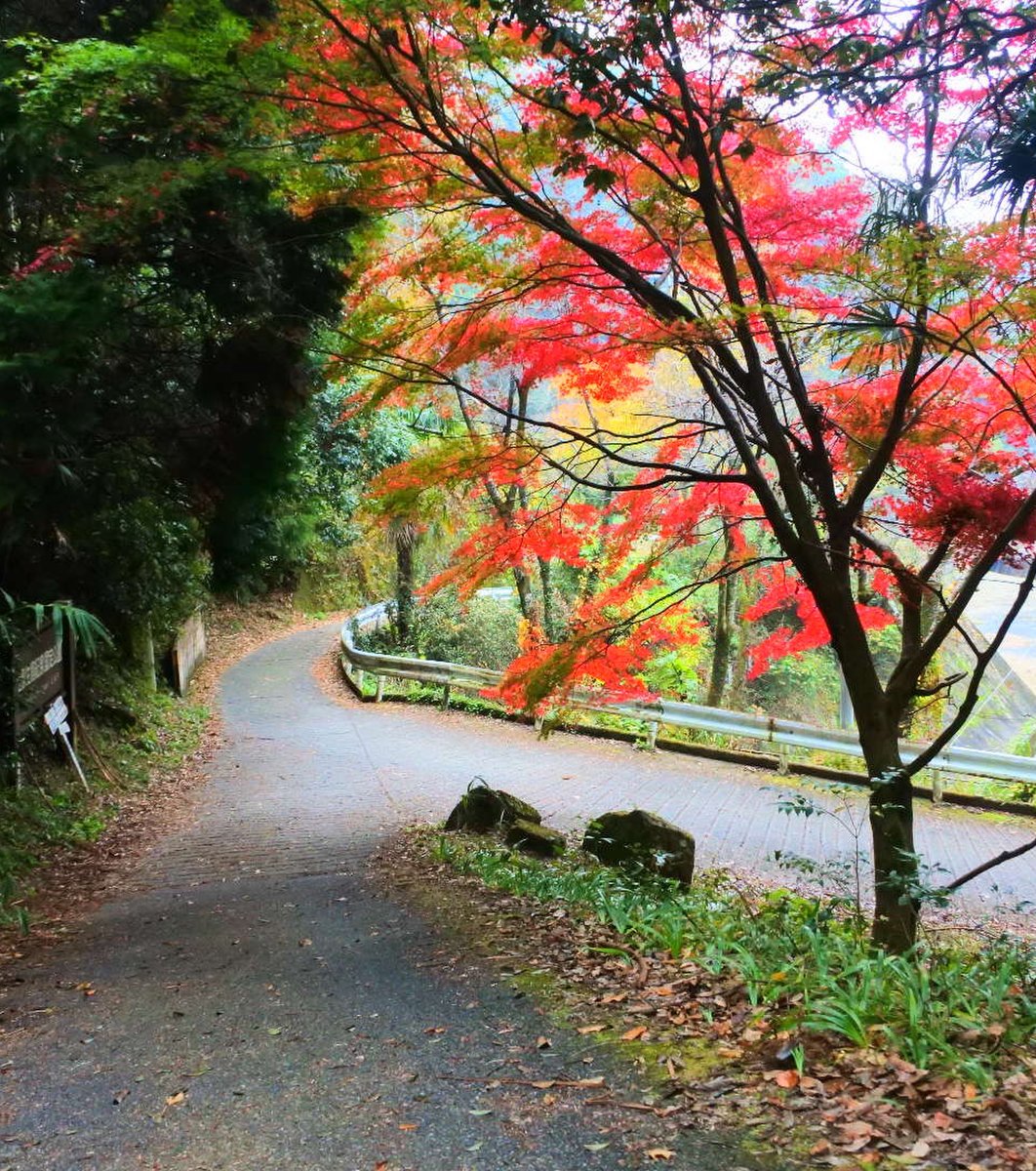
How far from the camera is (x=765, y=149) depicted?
20.6ft

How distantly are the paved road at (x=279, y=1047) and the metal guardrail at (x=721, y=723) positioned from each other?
207 inches

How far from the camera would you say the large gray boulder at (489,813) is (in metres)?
8.12

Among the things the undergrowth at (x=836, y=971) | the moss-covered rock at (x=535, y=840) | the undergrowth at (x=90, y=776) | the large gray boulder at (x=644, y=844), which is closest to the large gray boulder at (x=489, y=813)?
the moss-covered rock at (x=535, y=840)

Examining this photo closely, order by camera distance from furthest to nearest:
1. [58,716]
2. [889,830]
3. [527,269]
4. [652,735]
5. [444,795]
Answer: [652,735]
[444,795]
[58,716]
[527,269]
[889,830]

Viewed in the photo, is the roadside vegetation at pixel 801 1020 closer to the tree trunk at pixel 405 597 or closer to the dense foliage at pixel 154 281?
the dense foliage at pixel 154 281

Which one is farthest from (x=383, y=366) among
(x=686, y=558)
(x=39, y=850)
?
(x=686, y=558)

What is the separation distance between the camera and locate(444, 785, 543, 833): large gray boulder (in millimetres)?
8125

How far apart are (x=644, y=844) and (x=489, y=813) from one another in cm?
182

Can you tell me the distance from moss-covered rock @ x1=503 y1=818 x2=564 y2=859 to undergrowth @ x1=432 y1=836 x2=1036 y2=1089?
1109mm

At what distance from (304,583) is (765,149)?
23.4 metres

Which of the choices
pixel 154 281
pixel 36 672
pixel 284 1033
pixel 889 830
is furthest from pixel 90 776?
pixel 889 830

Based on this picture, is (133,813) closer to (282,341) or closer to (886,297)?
(282,341)

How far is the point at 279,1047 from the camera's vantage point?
3586 millimetres

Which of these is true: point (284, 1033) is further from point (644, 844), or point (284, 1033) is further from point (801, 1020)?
point (644, 844)
